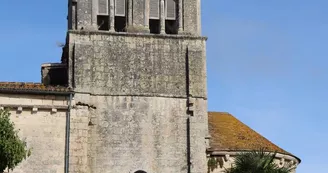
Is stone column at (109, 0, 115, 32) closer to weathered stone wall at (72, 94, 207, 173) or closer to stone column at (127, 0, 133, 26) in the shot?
stone column at (127, 0, 133, 26)

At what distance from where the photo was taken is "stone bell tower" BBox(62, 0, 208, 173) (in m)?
29.0

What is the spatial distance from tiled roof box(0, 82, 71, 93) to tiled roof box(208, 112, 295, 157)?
21.6 feet

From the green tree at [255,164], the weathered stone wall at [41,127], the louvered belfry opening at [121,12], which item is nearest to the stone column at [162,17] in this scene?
the louvered belfry opening at [121,12]

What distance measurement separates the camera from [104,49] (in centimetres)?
3003

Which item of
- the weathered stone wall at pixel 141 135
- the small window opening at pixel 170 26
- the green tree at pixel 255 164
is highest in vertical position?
the small window opening at pixel 170 26

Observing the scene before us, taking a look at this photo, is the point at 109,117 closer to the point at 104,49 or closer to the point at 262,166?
the point at 104,49

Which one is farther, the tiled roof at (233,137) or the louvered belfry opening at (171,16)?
the louvered belfry opening at (171,16)

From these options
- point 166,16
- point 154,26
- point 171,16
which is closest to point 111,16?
point 154,26

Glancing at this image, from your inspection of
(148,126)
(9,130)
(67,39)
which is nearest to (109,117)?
(148,126)

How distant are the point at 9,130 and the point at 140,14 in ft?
30.4

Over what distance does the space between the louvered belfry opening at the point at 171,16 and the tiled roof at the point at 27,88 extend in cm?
535

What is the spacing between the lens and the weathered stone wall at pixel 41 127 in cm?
2806

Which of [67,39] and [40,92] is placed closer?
[40,92]

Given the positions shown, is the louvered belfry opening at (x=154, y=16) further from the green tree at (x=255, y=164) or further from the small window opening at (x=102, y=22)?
Answer: the green tree at (x=255, y=164)
